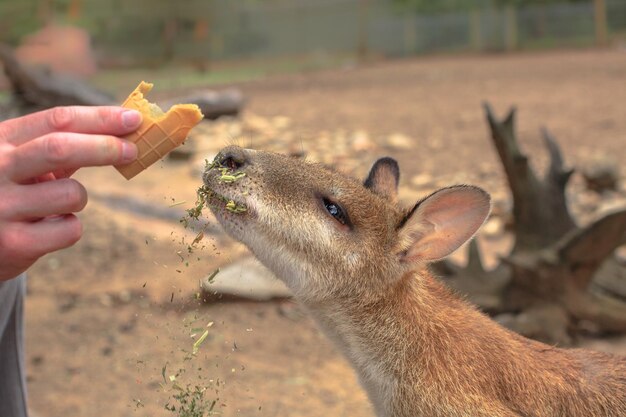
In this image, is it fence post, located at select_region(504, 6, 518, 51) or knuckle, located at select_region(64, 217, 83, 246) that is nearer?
knuckle, located at select_region(64, 217, 83, 246)

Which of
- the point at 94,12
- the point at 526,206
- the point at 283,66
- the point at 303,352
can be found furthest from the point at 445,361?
the point at 283,66

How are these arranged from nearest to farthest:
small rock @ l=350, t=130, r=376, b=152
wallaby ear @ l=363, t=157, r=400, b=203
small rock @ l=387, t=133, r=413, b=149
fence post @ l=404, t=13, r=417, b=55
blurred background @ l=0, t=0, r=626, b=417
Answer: wallaby ear @ l=363, t=157, r=400, b=203 < blurred background @ l=0, t=0, r=626, b=417 < small rock @ l=350, t=130, r=376, b=152 < small rock @ l=387, t=133, r=413, b=149 < fence post @ l=404, t=13, r=417, b=55

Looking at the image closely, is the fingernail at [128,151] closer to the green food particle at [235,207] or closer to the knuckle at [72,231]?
the knuckle at [72,231]

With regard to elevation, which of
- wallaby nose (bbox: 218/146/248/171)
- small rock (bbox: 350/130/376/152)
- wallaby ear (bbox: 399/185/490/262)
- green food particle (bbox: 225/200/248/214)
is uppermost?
wallaby nose (bbox: 218/146/248/171)

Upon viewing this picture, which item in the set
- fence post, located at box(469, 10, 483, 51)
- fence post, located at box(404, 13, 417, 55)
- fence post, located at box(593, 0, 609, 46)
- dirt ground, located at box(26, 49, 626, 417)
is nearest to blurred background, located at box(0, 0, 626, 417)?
dirt ground, located at box(26, 49, 626, 417)

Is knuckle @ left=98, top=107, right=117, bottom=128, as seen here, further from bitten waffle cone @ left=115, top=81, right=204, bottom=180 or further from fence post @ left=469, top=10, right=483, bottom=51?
fence post @ left=469, top=10, right=483, bottom=51

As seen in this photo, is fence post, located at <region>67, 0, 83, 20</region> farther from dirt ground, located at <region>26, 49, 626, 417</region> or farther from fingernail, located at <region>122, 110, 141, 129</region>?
fingernail, located at <region>122, 110, 141, 129</region>

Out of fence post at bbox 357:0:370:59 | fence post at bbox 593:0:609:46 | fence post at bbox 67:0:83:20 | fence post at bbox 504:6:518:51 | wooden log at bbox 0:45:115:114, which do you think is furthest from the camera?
fence post at bbox 357:0:370:59

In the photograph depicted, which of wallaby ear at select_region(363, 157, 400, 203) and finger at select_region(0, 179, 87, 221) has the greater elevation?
finger at select_region(0, 179, 87, 221)
